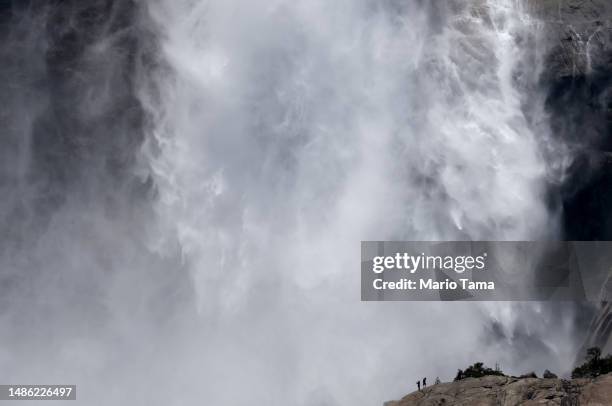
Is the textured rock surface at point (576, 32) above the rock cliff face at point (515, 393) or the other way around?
above

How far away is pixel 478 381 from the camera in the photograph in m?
62.9

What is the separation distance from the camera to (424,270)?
98.5 metres

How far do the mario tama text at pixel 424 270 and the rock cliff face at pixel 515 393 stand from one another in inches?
1306

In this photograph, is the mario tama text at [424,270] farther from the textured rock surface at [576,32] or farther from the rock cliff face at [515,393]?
the rock cliff face at [515,393]

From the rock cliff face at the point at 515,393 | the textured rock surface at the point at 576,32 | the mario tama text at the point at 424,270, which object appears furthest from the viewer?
the textured rock surface at the point at 576,32

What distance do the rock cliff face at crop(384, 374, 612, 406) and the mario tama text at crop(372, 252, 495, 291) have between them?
3317 cm

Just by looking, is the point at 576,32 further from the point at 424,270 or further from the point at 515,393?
the point at 515,393

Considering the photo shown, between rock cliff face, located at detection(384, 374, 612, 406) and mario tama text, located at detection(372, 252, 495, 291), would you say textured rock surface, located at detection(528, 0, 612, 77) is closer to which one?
mario tama text, located at detection(372, 252, 495, 291)

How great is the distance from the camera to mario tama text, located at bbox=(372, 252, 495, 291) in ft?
318

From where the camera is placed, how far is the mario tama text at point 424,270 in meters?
97.0

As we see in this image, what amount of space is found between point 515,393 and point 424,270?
39.1 m

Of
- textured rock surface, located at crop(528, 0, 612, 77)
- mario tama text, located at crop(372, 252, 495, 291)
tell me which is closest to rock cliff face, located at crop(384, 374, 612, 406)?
mario tama text, located at crop(372, 252, 495, 291)

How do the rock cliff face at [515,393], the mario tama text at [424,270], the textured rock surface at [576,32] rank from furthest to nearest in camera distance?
the textured rock surface at [576,32], the mario tama text at [424,270], the rock cliff face at [515,393]

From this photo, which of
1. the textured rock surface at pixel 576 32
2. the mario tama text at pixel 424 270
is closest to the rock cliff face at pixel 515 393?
the mario tama text at pixel 424 270
